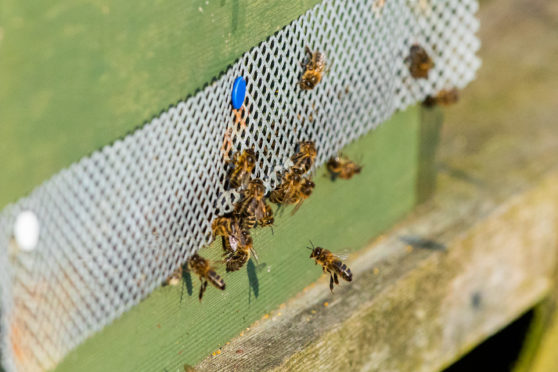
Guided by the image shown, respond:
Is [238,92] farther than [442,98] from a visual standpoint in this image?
No

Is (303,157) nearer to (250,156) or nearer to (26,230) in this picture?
(250,156)

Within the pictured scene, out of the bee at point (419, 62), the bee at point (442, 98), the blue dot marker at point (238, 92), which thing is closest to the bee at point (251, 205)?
the blue dot marker at point (238, 92)

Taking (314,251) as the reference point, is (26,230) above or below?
above

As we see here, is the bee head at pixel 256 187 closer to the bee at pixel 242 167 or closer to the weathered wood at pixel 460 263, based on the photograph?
the bee at pixel 242 167

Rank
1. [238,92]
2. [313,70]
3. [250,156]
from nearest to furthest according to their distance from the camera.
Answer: [238,92] → [250,156] → [313,70]

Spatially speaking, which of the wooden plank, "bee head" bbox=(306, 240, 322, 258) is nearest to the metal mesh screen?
"bee head" bbox=(306, 240, 322, 258)

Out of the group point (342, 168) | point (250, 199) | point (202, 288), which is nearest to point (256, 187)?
point (250, 199)
